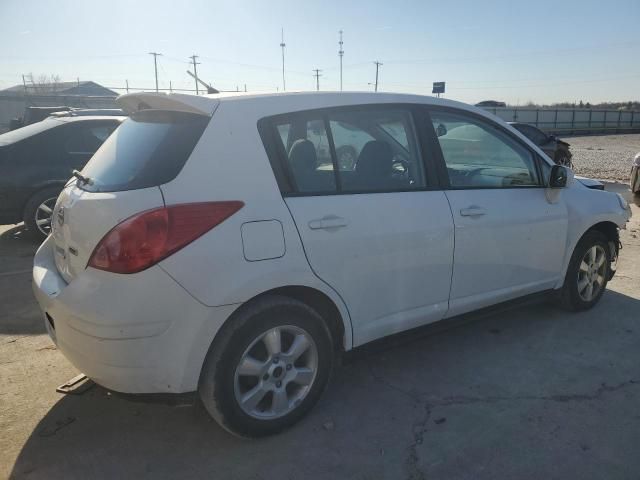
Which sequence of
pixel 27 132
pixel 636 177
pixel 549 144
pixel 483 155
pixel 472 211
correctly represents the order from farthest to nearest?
pixel 549 144, pixel 636 177, pixel 27 132, pixel 483 155, pixel 472 211

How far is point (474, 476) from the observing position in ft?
8.11

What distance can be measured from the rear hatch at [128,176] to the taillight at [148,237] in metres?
0.05

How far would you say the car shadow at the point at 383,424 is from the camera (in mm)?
2551

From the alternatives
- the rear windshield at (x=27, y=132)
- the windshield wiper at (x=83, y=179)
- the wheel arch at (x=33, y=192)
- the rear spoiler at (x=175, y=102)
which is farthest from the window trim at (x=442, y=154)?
the rear windshield at (x=27, y=132)

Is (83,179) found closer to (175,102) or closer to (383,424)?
(175,102)

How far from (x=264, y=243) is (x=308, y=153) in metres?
0.63

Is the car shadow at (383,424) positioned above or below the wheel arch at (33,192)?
below

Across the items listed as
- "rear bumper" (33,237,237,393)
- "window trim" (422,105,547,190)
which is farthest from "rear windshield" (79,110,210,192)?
"window trim" (422,105,547,190)

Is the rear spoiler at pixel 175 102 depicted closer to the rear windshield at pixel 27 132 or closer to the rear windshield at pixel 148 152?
the rear windshield at pixel 148 152

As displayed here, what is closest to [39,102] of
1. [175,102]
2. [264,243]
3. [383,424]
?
[175,102]

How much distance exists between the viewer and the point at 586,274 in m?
4.41

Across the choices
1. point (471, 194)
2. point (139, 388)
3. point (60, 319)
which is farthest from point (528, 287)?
point (60, 319)

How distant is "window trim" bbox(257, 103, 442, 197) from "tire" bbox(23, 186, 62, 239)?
497 centimetres

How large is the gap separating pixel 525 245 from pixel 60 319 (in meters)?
2.98
